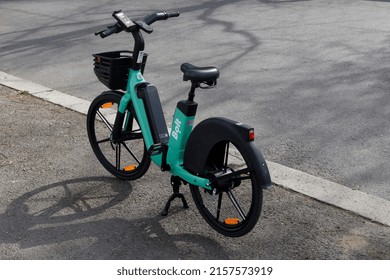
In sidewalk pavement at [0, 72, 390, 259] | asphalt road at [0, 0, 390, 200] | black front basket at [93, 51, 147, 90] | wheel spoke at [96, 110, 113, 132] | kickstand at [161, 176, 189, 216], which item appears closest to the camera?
sidewalk pavement at [0, 72, 390, 259]

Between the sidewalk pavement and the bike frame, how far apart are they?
0.37 meters

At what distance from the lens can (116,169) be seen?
5.28m

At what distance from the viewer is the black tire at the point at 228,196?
4016mm

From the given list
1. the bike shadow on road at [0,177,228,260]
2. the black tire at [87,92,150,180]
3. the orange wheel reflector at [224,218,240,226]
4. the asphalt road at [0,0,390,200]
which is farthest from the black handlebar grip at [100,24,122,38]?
the asphalt road at [0,0,390,200]

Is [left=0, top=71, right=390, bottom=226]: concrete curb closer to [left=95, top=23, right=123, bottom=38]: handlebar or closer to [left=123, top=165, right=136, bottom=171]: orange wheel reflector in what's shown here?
[left=123, top=165, right=136, bottom=171]: orange wheel reflector

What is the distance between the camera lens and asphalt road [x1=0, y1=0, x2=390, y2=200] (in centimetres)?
600

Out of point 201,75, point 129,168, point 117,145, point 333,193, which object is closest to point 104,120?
point 117,145

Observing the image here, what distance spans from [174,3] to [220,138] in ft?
33.5

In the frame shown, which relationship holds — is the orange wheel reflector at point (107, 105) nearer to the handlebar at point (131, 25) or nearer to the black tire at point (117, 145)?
the black tire at point (117, 145)

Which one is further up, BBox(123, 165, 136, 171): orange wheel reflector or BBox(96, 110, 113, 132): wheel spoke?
BBox(96, 110, 113, 132): wheel spoke

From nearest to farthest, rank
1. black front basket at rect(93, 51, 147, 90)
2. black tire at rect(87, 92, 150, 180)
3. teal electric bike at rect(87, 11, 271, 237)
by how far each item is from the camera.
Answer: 1. teal electric bike at rect(87, 11, 271, 237)
2. black front basket at rect(93, 51, 147, 90)
3. black tire at rect(87, 92, 150, 180)

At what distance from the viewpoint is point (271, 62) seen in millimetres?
8828

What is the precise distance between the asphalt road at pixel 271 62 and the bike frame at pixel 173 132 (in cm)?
142

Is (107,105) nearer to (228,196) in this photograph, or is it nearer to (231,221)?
(228,196)
